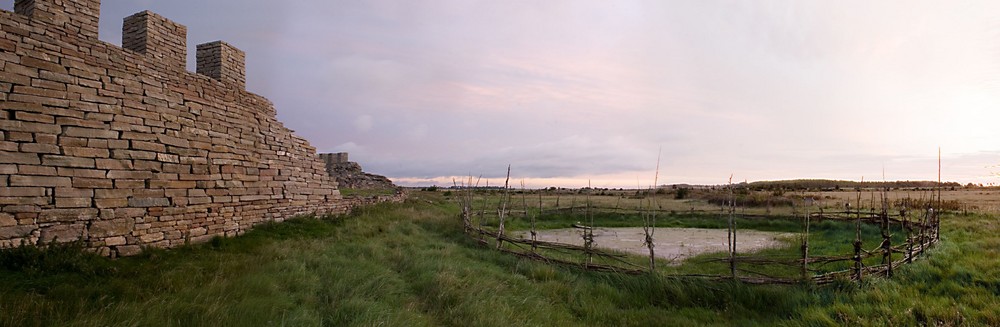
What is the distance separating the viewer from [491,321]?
520 cm

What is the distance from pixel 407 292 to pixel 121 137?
5.09 meters

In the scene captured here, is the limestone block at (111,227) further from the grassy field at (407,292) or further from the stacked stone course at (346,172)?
the stacked stone course at (346,172)

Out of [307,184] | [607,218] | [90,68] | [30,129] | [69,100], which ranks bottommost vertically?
[607,218]

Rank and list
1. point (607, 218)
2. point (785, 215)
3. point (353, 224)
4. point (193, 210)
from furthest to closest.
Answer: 1. point (607, 218)
2. point (785, 215)
3. point (353, 224)
4. point (193, 210)

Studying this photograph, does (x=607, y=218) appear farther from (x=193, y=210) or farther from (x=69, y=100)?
(x=69, y=100)

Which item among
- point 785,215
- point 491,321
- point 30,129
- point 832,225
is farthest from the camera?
point 785,215

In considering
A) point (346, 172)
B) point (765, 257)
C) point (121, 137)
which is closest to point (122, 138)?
point (121, 137)

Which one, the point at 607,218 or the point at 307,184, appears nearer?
the point at 307,184

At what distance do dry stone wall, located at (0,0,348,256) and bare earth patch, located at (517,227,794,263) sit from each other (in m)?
8.56

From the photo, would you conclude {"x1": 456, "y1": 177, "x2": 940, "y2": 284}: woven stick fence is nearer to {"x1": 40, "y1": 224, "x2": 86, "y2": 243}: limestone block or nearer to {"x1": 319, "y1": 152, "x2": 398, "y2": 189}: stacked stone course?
{"x1": 40, "y1": 224, "x2": 86, "y2": 243}: limestone block

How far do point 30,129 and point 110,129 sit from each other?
0.95 metres

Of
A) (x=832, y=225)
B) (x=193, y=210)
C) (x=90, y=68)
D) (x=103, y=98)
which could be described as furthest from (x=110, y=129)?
(x=832, y=225)

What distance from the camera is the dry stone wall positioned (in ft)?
19.3

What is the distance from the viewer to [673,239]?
594 inches
